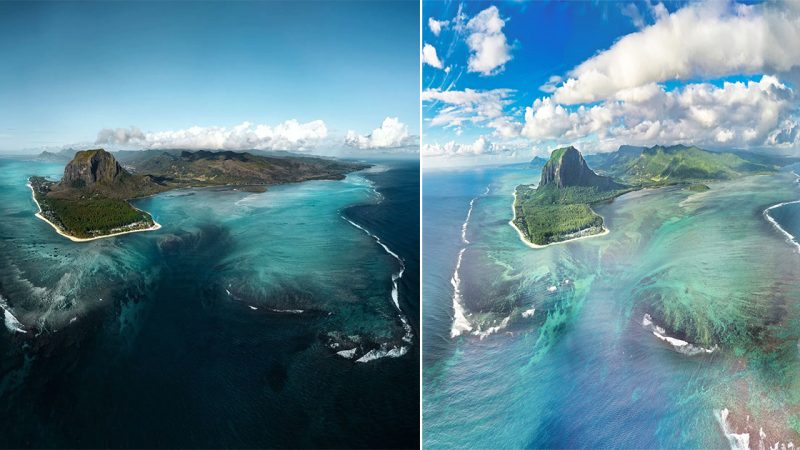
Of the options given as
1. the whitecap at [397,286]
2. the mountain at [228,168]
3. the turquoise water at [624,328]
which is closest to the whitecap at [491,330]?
the turquoise water at [624,328]

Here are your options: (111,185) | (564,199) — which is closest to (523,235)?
(564,199)

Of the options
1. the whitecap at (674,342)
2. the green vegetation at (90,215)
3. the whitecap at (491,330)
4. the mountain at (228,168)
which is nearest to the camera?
the whitecap at (674,342)

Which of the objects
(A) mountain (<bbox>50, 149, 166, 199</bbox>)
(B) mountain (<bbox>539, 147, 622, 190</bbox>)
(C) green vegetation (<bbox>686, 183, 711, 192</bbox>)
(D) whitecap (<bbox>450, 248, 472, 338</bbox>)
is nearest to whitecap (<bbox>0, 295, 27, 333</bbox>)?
(A) mountain (<bbox>50, 149, 166, 199</bbox>)

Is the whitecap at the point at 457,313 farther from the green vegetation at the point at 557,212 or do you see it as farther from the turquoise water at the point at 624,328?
the green vegetation at the point at 557,212

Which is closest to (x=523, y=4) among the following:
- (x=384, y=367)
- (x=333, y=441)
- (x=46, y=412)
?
(x=384, y=367)

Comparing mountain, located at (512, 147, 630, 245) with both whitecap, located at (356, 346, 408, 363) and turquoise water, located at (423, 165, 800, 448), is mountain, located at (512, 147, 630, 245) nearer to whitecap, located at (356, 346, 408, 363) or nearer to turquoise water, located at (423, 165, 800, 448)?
turquoise water, located at (423, 165, 800, 448)

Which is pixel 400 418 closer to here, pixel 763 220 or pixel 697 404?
pixel 697 404
